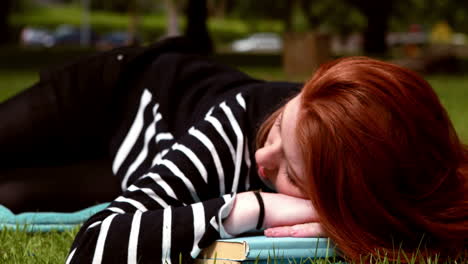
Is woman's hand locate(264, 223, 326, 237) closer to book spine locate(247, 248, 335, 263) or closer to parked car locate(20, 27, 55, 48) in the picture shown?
book spine locate(247, 248, 335, 263)

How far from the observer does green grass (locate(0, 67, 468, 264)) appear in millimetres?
2658

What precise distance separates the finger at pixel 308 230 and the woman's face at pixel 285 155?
0.34ft

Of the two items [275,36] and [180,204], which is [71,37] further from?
[180,204]

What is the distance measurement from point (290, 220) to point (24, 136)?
176 cm

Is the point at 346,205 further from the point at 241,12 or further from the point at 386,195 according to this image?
the point at 241,12

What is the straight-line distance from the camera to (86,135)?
379 cm

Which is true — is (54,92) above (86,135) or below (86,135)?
above

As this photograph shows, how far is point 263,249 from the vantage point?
2291mm

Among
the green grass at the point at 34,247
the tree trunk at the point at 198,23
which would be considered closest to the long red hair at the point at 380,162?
the green grass at the point at 34,247

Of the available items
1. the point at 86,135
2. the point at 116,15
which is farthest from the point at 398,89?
the point at 116,15

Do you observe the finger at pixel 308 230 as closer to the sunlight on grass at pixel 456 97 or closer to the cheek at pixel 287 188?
the cheek at pixel 287 188

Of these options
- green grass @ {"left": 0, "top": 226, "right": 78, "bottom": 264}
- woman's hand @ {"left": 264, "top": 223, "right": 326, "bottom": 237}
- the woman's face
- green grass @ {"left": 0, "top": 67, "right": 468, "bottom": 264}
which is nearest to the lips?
the woman's face

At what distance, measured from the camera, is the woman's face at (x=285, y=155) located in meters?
2.36

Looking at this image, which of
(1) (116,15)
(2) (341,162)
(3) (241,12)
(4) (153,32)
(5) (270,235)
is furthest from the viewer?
(1) (116,15)
